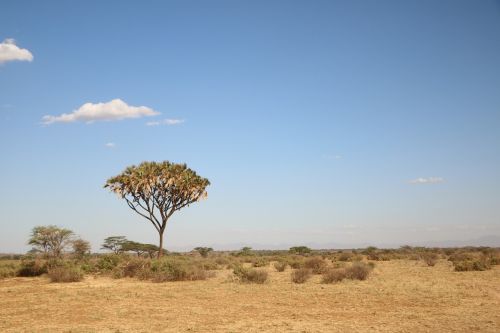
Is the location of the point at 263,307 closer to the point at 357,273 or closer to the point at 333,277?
the point at 333,277

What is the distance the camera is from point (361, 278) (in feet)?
72.1

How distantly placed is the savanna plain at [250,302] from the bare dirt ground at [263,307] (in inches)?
1.1

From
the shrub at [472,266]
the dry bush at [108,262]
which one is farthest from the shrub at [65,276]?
the shrub at [472,266]

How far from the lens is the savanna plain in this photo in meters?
11.9

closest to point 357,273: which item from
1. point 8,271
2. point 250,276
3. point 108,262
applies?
point 250,276

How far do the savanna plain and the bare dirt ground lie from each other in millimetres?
29

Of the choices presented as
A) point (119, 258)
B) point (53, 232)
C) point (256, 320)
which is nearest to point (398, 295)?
point (256, 320)

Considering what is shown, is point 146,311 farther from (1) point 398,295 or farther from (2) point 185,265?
(2) point 185,265

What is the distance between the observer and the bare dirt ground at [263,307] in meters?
11.8

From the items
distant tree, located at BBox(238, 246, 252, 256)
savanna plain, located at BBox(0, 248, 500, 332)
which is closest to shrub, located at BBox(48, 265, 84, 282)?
savanna plain, located at BBox(0, 248, 500, 332)

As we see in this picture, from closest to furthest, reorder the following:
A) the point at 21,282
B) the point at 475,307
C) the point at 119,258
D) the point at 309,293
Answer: the point at 475,307 < the point at 309,293 < the point at 21,282 < the point at 119,258

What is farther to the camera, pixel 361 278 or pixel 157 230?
pixel 157 230

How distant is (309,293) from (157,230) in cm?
2270

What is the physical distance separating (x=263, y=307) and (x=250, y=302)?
124 cm
